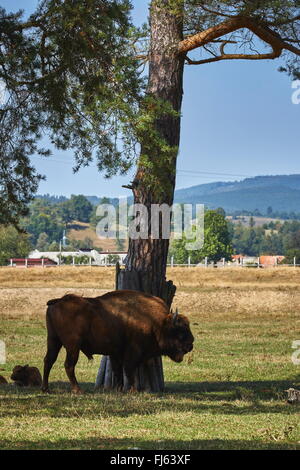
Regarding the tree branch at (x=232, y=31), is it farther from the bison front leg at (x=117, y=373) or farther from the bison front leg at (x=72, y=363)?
the bison front leg at (x=72, y=363)

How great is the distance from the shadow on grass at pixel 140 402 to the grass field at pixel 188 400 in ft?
0.05

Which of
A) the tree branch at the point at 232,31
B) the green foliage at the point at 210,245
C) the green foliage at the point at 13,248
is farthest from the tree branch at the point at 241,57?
the green foliage at the point at 210,245

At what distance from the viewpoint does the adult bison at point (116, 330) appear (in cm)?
1427

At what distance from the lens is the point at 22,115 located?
49.6 feet

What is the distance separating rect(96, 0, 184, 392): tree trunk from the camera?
16234 mm

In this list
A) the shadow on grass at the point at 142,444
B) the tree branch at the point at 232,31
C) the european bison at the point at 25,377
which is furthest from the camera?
the tree branch at the point at 232,31

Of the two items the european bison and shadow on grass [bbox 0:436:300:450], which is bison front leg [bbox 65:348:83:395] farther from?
shadow on grass [bbox 0:436:300:450]

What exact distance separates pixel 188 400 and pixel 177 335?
1.35m

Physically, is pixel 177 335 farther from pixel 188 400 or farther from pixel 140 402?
pixel 140 402

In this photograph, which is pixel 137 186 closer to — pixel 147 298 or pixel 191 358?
pixel 147 298

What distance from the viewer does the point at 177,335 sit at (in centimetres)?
1473

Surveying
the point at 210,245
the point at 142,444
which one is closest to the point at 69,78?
the point at 142,444
